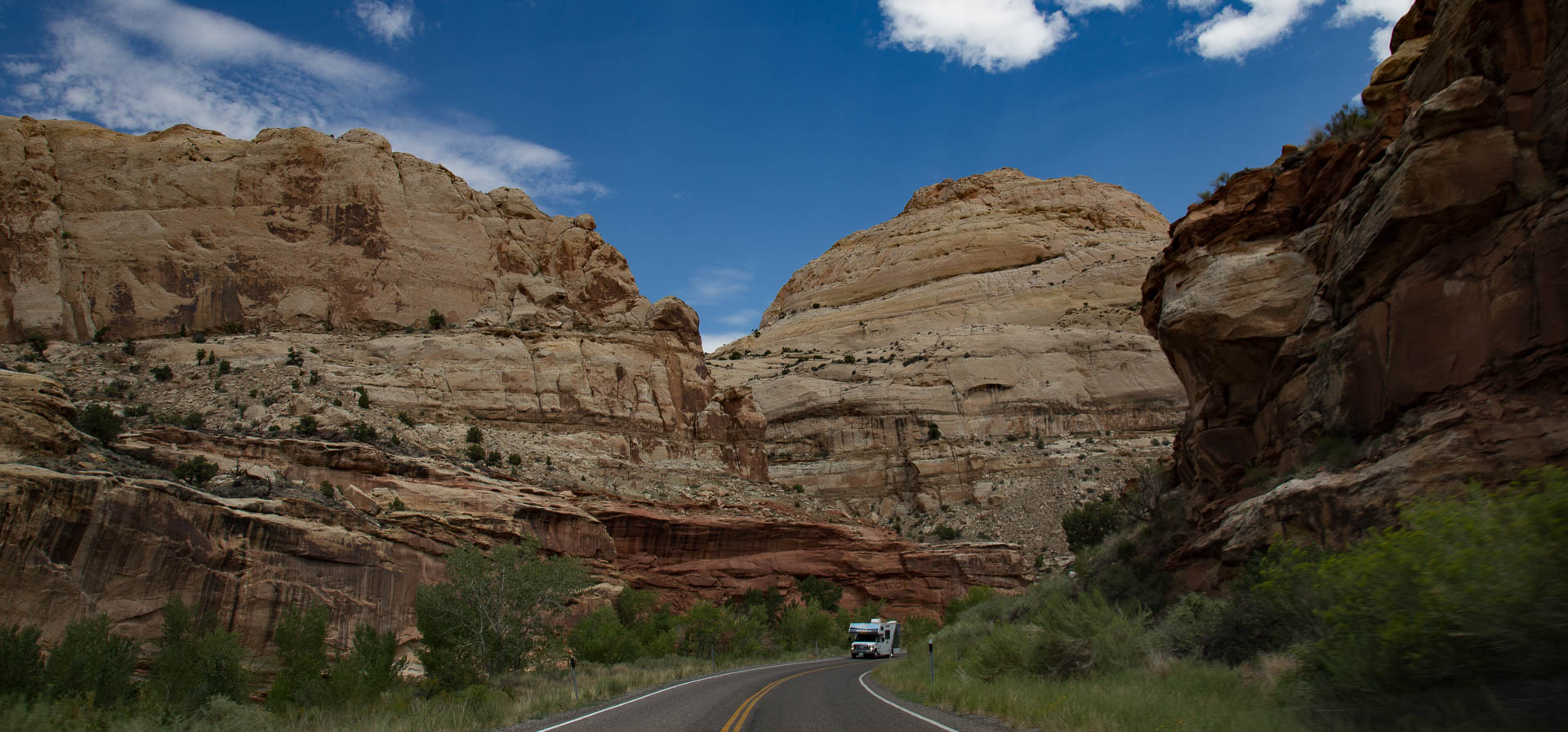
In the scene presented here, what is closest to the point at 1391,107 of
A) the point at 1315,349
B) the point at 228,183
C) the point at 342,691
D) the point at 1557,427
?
the point at 1315,349

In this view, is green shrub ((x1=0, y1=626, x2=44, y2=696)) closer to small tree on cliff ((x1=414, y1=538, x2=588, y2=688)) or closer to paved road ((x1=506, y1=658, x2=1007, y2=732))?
small tree on cliff ((x1=414, y1=538, x2=588, y2=688))

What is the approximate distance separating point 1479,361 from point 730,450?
48702 millimetres

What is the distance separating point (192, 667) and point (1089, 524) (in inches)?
1756

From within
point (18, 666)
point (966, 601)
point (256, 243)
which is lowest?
point (966, 601)

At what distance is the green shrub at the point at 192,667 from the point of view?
18500 mm

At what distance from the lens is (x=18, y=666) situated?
1596 cm

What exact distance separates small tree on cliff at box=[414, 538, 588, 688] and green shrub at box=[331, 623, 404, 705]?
0.95m

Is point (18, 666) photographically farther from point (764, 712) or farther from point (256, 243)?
point (256, 243)

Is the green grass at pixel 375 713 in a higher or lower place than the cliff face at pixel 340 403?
lower

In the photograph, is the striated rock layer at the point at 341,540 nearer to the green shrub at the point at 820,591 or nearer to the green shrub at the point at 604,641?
the green shrub at the point at 820,591

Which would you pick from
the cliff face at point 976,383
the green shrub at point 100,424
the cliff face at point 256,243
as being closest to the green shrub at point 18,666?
the green shrub at point 100,424

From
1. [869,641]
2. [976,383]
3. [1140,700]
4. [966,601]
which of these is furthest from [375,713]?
[976,383]

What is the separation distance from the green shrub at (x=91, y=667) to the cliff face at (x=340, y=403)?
3823mm

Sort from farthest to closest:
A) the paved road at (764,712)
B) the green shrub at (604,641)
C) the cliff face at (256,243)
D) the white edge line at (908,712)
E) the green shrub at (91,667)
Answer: the cliff face at (256,243), the green shrub at (604,641), the green shrub at (91,667), the paved road at (764,712), the white edge line at (908,712)
